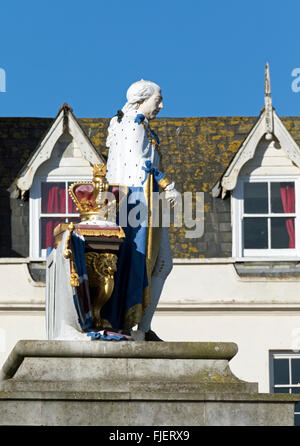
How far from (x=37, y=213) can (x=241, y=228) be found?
12.6 feet

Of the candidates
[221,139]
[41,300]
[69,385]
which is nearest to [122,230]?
[69,385]

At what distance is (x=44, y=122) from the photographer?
3516 cm

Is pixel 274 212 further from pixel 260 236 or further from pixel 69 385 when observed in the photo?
pixel 69 385

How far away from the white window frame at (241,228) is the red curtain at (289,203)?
3.3 inches

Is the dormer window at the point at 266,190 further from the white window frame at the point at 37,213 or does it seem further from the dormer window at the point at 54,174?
the white window frame at the point at 37,213

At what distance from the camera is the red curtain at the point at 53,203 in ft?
110

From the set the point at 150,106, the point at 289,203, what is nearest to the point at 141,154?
the point at 150,106

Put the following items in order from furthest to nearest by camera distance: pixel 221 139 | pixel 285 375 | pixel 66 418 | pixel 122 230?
pixel 221 139 → pixel 285 375 → pixel 122 230 → pixel 66 418

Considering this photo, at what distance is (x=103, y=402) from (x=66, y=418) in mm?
447

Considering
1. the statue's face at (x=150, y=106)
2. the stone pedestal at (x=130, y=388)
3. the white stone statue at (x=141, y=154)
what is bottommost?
the stone pedestal at (x=130, y=388)

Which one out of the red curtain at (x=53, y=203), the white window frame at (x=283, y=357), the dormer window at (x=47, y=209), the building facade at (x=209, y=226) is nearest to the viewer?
the white window frame at (x=283, y=357)

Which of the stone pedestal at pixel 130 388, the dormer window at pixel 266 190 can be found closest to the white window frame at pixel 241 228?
the dormer window at pixel 266 190

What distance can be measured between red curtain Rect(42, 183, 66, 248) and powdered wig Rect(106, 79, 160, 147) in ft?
32.9

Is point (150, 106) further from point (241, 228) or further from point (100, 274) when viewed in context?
point (241, 228)
